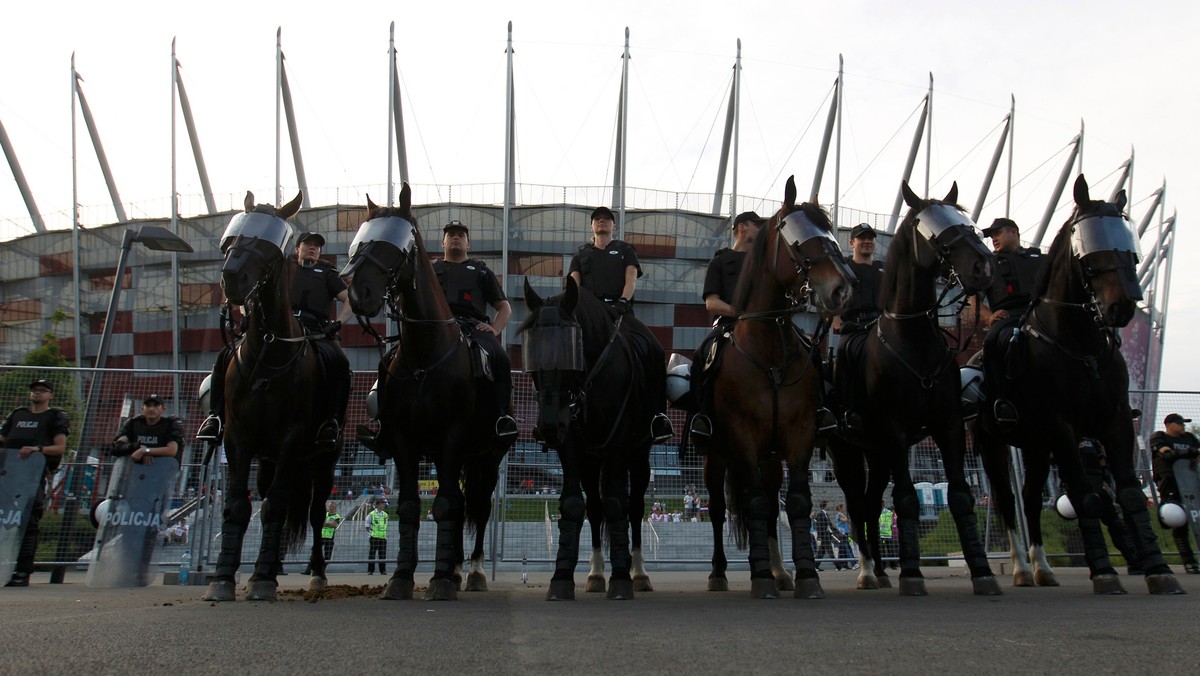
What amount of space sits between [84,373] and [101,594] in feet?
18.0

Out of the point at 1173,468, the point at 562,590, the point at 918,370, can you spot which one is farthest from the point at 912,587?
the point at 1173,468

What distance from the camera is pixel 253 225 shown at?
9.01 m

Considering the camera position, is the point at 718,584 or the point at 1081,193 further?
the point at 718,584

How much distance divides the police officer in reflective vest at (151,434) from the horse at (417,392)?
4.92 meters

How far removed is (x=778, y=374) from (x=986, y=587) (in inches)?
97.1

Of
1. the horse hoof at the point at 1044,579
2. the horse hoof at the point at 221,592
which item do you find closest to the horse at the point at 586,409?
the horse hoof at the point at 221,592

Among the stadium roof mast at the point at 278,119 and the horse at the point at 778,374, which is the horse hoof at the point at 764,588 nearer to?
the horse at the point at 778,374

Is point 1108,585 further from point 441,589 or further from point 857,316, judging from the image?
point 441,589

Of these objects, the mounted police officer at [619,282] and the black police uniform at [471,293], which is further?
the mounted police officer at [619,282]

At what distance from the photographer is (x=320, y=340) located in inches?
404

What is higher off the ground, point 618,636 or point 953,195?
point 953,195

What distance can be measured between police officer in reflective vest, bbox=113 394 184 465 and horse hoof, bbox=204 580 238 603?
464 centimetres

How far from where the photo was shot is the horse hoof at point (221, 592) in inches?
348

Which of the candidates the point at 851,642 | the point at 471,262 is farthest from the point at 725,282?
the point at 851,642
